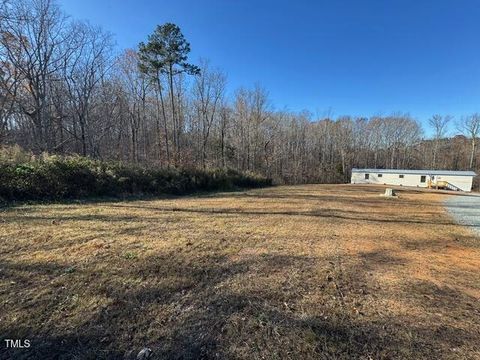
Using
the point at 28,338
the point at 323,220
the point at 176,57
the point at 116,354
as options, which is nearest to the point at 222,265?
the point at 116,354

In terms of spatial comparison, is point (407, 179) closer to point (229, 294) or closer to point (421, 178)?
point (421, 178)

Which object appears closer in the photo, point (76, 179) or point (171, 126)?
point (76, 179)

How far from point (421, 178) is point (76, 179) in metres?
37.3

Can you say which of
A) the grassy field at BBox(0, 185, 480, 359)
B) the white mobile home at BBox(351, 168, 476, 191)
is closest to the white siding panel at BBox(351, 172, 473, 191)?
the white mobile home at BBox(351, 168, 476, 191)

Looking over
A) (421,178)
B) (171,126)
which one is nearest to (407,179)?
(421,178)

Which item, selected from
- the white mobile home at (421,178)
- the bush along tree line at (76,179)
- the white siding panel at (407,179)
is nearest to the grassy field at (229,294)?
the bush along tree line at (76,179)

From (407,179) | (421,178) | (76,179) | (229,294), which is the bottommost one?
(407,179)

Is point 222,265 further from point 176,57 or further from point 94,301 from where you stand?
point 176,57

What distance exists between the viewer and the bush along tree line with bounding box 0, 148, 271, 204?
895cm

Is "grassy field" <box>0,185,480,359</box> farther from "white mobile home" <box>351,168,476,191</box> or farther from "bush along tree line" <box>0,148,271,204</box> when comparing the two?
"white mobile home" <box>351,168,476,191</box>

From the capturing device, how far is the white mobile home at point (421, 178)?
30.7 metres

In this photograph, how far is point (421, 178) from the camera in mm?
33156

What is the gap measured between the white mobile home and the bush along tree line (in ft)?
97.8

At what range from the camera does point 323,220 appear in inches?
317
